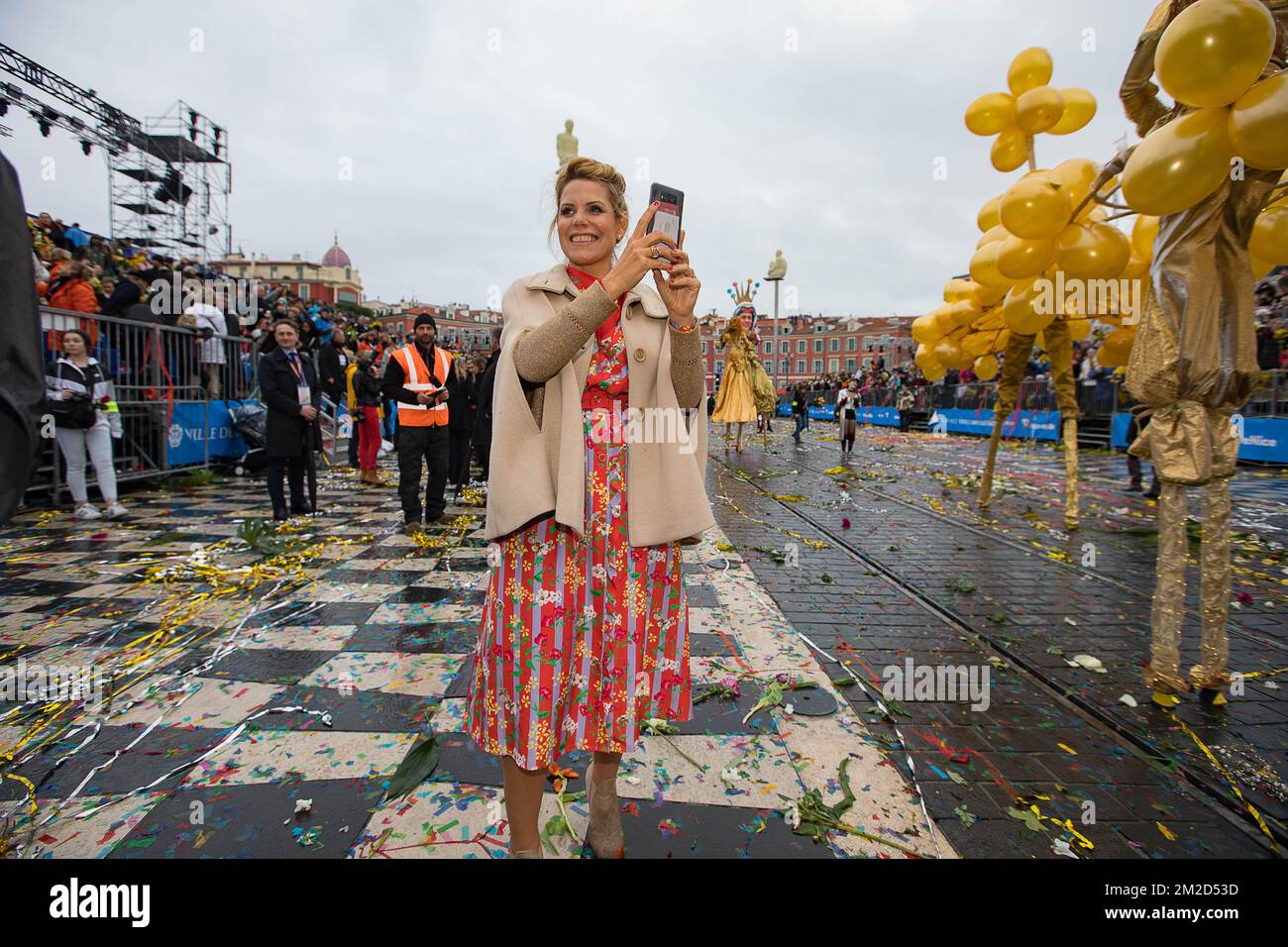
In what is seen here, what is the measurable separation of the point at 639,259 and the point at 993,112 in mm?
5265

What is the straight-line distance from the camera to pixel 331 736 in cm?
259

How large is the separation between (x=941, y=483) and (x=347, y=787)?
32.5 ft

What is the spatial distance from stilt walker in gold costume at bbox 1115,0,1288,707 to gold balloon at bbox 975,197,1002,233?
2.75 metres

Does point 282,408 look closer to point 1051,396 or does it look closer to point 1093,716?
point 1093,716

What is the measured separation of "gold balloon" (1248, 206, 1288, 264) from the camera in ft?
10.4

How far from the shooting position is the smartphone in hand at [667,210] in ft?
5.68

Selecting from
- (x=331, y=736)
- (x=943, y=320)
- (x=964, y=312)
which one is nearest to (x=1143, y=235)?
(x=964, y=312)

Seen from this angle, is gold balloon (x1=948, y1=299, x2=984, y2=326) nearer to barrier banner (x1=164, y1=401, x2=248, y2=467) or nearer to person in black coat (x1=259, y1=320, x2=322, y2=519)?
person in black coat (x1=259, y1=320, x2=322, y2=519)

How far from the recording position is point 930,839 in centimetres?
201

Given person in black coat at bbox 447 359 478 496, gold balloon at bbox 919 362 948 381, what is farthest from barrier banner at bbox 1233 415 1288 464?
person in black coat at bbox 447 359 478 496

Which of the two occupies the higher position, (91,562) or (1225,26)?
(1225,26)
